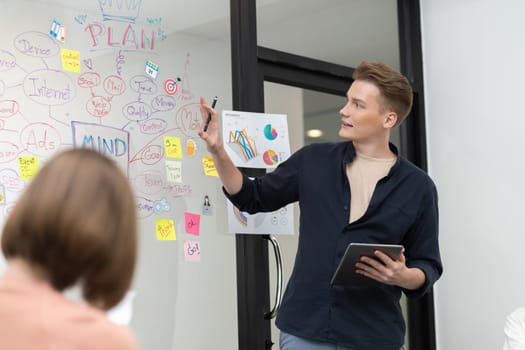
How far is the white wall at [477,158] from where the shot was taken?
12.0ft

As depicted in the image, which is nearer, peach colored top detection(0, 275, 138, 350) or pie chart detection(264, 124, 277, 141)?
peach colored top detection(0, 275, 138, 350)

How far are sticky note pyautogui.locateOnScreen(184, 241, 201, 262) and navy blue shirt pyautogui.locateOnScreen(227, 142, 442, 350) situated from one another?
331mm

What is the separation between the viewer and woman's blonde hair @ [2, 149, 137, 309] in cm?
95

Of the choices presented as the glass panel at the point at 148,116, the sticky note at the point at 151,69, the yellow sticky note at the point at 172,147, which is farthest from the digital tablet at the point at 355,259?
the sticky note at the point at 151,69

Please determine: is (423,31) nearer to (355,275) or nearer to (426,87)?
(426,87)

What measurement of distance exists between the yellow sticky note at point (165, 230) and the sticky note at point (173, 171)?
0.49 feet

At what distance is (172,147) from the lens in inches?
106

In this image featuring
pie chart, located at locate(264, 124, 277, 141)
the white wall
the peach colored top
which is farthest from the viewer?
the white wall

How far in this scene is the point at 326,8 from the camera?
3590 millimetres

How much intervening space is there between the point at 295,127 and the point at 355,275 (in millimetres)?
1090

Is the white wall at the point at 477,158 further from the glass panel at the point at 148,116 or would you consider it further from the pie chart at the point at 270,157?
the glass panel at the point at 148,116

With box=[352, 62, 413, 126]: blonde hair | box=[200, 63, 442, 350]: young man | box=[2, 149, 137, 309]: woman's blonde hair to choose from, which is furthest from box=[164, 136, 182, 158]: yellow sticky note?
box=[2, 149, 137, 309]: woman's blonde hair

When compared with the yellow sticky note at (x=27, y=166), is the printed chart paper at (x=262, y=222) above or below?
below

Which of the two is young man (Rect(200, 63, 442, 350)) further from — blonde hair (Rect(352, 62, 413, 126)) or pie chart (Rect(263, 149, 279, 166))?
pie chart (Rect(263, 149, 279, 166))
